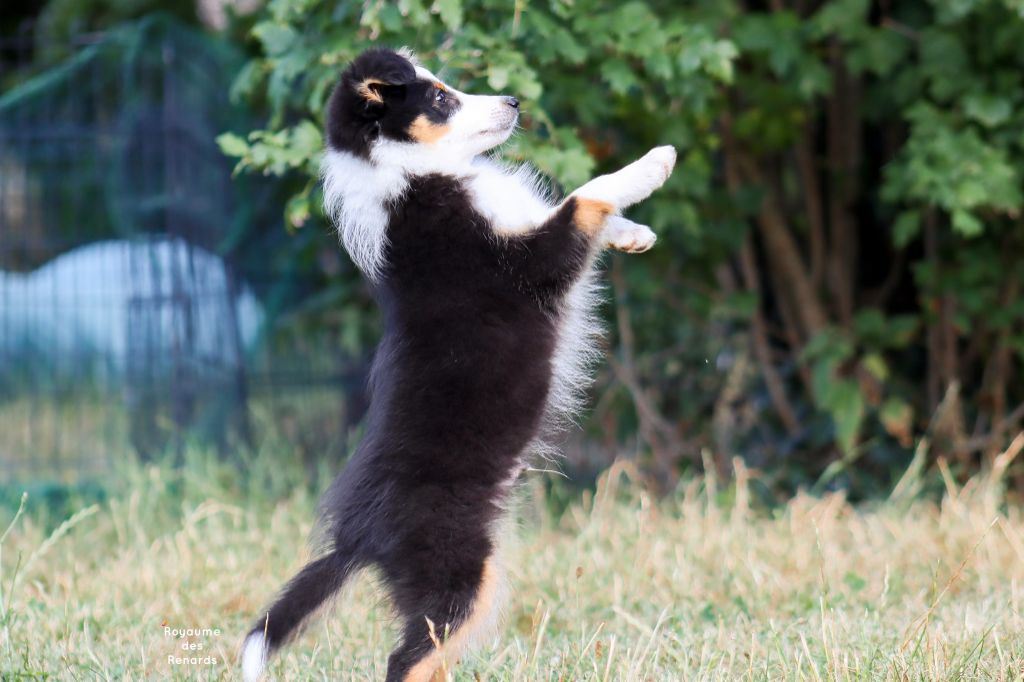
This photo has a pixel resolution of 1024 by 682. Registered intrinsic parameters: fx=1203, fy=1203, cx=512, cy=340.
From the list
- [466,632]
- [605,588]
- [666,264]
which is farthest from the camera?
[666,264]

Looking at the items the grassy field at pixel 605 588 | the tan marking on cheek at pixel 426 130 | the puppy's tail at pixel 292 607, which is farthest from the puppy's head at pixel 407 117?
the puppy's tail at pixel 292 607

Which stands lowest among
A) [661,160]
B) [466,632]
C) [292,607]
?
[292,607]

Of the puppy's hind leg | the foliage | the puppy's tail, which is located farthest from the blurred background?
the puppy's hind leg

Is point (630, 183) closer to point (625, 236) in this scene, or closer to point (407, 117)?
point (625, 236)

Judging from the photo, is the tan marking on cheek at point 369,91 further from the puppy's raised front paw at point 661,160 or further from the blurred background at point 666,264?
the blurred background at point 666,264

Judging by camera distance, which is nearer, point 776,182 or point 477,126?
point 477,126

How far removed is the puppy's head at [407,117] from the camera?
12.0 ft

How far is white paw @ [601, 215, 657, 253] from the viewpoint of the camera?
3.63 m

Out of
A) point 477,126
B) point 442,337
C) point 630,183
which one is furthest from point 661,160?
point 442,337

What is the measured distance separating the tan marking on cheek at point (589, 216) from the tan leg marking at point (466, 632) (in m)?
0.99

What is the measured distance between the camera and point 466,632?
126 inches

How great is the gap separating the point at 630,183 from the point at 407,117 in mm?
710

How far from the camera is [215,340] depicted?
24.6 ft

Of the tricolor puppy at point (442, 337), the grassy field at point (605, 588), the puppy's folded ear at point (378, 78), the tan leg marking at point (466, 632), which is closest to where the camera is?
the tan leg marking at point (466, 632)
